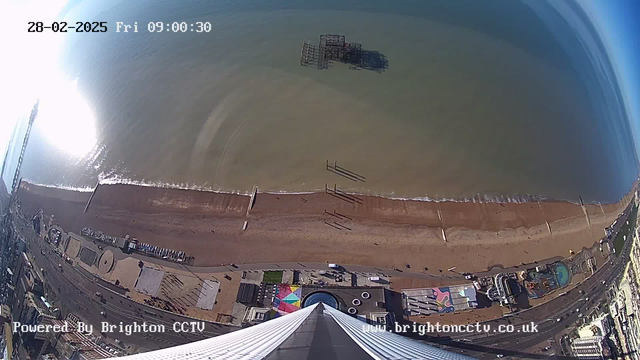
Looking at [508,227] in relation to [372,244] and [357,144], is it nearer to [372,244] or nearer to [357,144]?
[372,244]

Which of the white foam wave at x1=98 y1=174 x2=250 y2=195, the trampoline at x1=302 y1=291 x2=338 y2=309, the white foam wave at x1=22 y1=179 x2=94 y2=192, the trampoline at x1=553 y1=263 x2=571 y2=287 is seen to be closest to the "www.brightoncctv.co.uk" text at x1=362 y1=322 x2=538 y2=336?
the trampoline at x1=553 y1=263 x2=571 y2=287

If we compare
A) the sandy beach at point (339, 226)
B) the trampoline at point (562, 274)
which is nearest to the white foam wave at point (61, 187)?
the sandy beach at point (339, 226)

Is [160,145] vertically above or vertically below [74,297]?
above

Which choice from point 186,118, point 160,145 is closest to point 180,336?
point 160,145

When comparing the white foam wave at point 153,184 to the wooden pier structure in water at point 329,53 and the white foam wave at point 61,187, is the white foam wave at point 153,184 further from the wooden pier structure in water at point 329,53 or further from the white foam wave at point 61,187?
the wooden pier structure in water at point 329,53

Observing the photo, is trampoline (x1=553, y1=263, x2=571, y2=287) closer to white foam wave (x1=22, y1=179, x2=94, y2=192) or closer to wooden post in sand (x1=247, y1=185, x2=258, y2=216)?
wooden post in sand (x1=247, y1=185, x2=258, y2=216)
